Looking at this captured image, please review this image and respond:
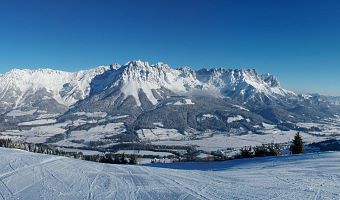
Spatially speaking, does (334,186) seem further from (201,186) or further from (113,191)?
(113,191)

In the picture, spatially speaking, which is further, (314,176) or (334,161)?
(334,161)

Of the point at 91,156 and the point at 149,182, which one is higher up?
the point at 91,156

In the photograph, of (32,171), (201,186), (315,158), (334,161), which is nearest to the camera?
(201,186)

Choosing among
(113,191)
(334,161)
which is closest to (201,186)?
(113,191)

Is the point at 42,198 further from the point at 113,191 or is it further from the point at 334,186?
the point at 334,186

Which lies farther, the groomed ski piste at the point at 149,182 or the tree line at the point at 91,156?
the tree line at the point at 91,156

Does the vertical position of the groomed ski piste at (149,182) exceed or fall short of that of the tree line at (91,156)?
it falls short

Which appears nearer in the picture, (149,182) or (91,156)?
(149,182)

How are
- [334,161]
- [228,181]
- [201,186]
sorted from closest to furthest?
1. [201,186]
2. [228,181]
3. [334,161]
